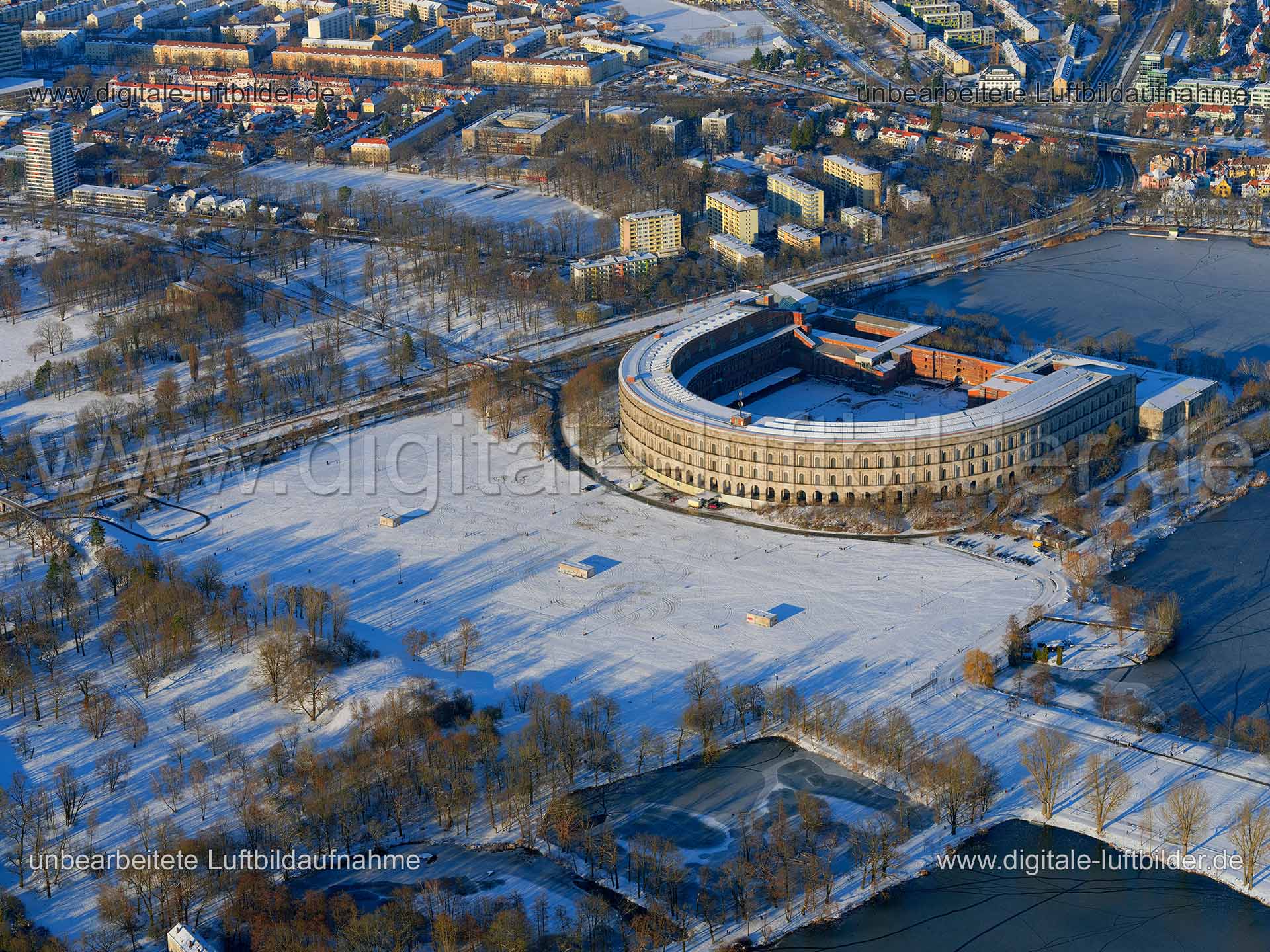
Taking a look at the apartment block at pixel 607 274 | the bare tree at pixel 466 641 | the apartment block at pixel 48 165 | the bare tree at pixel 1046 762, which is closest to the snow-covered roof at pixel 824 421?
the bare tree at pixel 466 641

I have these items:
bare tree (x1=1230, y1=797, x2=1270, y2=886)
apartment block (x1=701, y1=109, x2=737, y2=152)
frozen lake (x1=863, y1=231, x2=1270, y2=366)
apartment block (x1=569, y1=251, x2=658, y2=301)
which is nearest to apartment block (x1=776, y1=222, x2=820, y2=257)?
frozen lake (x1=863, y1=231, x2=1270, y2=366)

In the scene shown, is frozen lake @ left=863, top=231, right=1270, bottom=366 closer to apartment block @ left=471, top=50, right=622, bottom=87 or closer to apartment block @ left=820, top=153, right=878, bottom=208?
apartment block @ left=820, top=153, right=878, bottom=208

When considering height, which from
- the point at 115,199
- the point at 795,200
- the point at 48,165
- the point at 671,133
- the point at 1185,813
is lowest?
the point at 1185,813

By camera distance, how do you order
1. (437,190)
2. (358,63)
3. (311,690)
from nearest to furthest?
(311,690)
(437,190)
(358,63)

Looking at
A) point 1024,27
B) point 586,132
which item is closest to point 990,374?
point 586,132

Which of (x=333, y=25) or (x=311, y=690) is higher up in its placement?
(x=333, y=25)

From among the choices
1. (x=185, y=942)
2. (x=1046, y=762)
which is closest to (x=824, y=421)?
(x=1046, y=762)

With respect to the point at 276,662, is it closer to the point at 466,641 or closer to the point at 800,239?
the point at 466,641

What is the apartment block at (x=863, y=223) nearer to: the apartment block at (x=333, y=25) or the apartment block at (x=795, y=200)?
the apartment block at (x=795, y=200)
